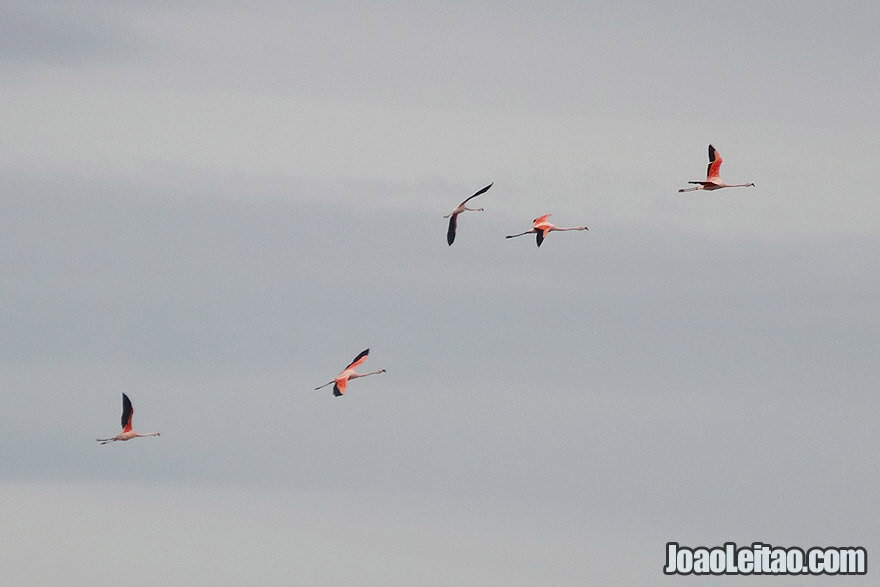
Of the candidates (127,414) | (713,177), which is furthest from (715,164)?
(127,414)

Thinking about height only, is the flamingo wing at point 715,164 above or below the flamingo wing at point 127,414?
above

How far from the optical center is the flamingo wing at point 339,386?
462 ft

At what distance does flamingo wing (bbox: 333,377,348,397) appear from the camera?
14077cm

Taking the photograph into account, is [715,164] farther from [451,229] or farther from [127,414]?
[127,414]

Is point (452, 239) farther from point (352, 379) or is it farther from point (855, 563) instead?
point (855, 563)

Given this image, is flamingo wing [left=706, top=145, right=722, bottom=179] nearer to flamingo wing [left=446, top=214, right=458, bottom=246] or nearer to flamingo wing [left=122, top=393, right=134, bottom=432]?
flamingo wing [left=446, top=214, right=458, bottom=246]

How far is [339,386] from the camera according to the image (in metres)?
145

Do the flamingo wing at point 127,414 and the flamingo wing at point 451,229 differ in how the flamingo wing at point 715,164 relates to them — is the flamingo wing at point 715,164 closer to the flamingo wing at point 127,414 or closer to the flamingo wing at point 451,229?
the flamingo wing at point 451,229

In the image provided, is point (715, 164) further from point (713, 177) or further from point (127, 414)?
point (127, 414)

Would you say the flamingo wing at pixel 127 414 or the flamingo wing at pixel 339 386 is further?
the flamingo wing at pixel 127 414

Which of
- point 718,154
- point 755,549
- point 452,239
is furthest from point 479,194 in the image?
point 755,549

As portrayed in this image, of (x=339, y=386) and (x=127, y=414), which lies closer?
(x=339, y=386)

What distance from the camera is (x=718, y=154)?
143750 millimetres

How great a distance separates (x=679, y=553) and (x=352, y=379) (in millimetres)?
32617
